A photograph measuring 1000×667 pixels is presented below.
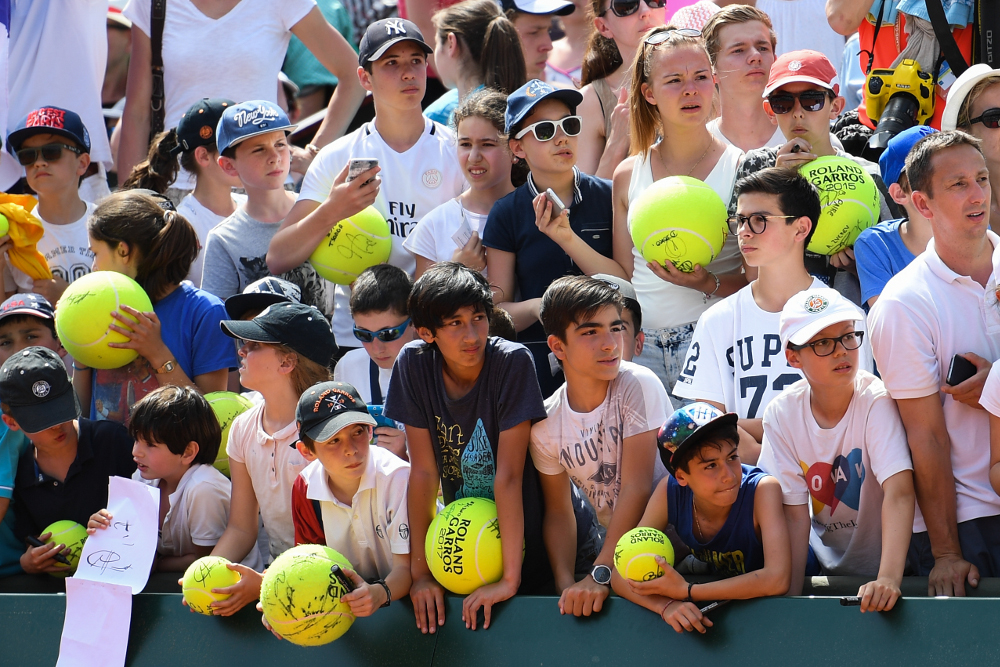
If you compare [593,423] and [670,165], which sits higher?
[670,165]

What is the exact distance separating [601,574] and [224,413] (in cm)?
201

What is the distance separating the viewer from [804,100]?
15.9ft

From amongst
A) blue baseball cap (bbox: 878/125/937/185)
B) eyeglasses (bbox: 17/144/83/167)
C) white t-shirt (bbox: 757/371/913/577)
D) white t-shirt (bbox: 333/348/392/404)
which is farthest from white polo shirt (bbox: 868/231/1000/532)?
eyeglasses (bbox: 17/144/83/167)

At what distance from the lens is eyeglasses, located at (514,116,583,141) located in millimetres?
5035

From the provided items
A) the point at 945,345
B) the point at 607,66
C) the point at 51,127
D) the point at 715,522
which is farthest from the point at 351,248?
the point at 945,345

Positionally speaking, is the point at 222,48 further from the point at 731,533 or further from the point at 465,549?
the point at 731,533

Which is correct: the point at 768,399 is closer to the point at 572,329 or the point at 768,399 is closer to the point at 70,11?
the point at 572,329

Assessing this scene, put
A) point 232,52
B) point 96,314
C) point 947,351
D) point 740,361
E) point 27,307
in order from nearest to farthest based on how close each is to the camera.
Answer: point 947,351
point 740,361
point 96,314
point 27,307
point 232,52

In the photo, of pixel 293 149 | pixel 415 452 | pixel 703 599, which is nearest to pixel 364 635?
pixel 415 452

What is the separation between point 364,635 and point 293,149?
3518mm

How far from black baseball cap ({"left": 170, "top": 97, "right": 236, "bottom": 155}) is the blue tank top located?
11.3 feet

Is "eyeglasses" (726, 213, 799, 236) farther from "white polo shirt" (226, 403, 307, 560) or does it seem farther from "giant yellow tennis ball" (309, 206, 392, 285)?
"white polo shirt" (226, 403, 307, 560)

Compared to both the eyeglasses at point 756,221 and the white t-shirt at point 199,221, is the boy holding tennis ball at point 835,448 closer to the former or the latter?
the eyeglasses at point 756,221

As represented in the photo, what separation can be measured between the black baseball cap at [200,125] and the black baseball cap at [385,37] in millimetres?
855
